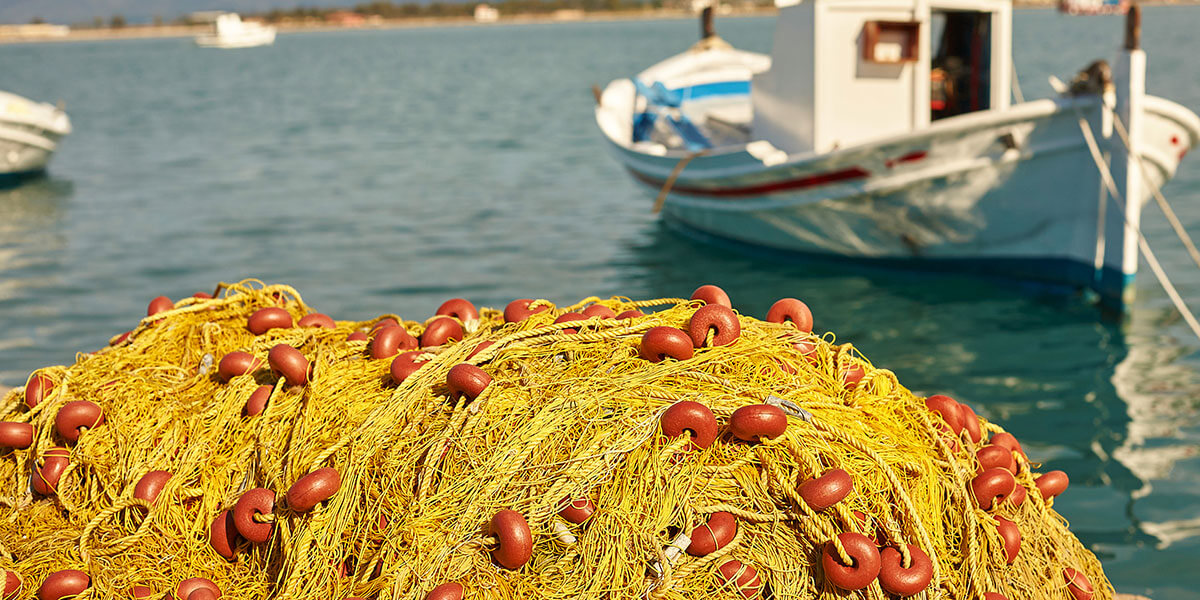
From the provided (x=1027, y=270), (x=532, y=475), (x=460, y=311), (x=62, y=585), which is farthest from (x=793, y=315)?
(x=1027, y=270)

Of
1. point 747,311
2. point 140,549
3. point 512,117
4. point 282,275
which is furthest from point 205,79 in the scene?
point 140,549

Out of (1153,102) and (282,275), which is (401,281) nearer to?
(282,275)

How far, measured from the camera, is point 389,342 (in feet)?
12.4

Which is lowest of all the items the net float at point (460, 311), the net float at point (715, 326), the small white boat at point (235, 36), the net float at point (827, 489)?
the net float at point (827, 489)

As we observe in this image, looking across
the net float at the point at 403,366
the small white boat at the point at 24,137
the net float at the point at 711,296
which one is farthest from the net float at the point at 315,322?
the small white boat at the point at 24,137

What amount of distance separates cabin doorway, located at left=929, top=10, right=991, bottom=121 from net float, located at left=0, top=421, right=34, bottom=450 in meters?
9.44

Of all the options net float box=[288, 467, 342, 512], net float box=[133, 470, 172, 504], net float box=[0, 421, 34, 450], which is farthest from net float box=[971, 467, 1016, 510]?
net float box=[0, 421, 34, 450]

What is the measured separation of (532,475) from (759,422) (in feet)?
Answer: 2.26

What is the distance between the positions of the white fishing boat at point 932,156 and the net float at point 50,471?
7607mm

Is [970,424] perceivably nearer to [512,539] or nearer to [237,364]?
[512,539]

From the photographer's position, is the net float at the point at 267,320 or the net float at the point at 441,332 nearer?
the net float at the point at 441,332

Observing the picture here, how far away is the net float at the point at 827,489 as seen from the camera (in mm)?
2752

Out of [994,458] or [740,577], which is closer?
[740,577]

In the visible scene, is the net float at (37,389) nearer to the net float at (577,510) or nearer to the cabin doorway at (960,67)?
the net float at (577,510)
